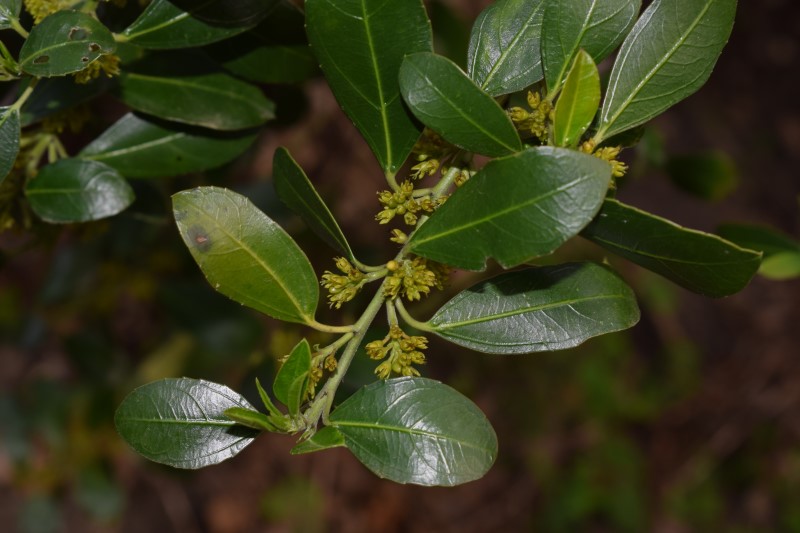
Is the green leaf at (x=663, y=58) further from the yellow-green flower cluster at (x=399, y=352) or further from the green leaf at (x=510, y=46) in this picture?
the yellow-green flower cluster at (x=399, y=352)

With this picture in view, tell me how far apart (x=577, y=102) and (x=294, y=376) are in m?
0.43

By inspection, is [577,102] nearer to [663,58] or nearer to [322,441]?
[663,58]

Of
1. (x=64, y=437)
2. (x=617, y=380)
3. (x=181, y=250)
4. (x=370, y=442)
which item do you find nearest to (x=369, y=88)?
(x=370, y=442)

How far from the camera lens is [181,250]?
1910mm

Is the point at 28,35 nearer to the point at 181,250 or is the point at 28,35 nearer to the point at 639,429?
the point at 181,250

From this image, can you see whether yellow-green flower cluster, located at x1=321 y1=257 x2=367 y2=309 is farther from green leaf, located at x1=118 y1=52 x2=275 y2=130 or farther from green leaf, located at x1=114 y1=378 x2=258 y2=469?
green leaf, located at x1=118 y1=52 x2=275 y2=130

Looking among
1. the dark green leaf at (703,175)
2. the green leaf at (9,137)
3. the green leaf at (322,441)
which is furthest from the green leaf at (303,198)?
the dark green leaf at (703,175)

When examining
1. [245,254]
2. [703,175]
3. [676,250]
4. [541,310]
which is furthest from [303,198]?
[703,175]

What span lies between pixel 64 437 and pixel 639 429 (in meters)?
2.66

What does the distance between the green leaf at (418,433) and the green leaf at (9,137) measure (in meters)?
0.52

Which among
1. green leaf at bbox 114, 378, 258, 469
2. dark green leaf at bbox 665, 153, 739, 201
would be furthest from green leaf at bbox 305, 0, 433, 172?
dark green leaf at bbox 665, 153, 739, 201

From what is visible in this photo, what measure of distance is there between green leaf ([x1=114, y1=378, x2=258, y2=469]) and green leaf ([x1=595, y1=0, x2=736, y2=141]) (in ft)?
1.81

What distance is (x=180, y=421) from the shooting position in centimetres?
84

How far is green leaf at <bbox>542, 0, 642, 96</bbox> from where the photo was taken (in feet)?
2.72
